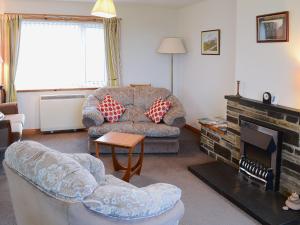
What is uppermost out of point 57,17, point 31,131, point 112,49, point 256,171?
point 57,17

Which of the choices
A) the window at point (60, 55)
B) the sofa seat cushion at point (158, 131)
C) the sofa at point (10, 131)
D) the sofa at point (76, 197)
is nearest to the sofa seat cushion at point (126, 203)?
the sofa at point (76, 197)

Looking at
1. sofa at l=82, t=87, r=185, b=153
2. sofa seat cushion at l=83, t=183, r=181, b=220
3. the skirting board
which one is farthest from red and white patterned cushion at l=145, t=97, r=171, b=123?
sofa seat cushion at l=83, t=183, r=181, b=220

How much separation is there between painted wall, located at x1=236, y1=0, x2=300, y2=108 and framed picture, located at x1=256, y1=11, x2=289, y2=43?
0.05 metres

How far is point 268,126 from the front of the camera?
3328 millimetres

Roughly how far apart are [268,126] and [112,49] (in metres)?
3.50

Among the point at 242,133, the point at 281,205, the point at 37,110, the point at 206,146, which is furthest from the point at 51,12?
the point at 281,205

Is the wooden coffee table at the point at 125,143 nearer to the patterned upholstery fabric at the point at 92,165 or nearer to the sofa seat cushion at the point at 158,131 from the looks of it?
the sofa seat cushion at the point at 158,131

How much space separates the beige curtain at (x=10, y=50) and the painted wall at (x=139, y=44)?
0.23m

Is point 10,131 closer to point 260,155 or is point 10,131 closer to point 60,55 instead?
point 60,55

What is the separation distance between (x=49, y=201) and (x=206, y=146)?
11.0 ft

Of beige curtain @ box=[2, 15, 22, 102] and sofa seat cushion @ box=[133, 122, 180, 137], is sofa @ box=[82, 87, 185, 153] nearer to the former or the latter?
sofa seat cushion @ box=[133, 122, 180, 137]

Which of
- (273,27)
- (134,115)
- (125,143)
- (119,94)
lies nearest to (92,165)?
(125,143)

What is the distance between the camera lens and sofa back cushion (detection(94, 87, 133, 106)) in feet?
17.0

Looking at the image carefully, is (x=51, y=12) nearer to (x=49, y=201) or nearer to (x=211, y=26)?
(x=211, y=26)
